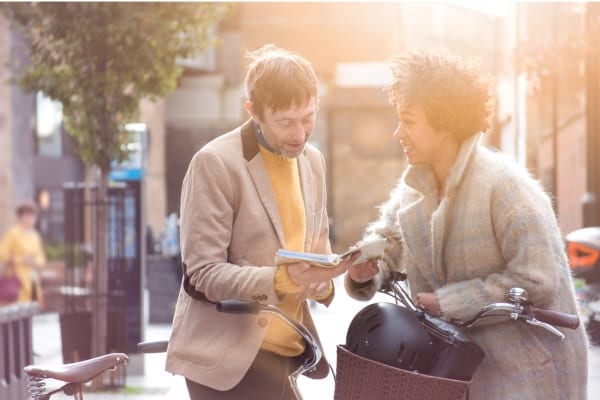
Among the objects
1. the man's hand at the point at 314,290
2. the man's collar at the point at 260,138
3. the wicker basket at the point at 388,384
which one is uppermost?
the man's collar at the point at 260,138

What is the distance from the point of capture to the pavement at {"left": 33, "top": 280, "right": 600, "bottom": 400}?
3531 millimetres

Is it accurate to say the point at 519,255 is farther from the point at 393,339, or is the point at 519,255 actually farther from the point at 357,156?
the point at 357,156

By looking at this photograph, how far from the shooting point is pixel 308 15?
37125 mm

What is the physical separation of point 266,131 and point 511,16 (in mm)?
28147

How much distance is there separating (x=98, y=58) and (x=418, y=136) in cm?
713

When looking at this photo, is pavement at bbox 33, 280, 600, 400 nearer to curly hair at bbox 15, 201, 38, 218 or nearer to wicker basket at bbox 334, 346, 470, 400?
wicker basket at bbox 334, 346, 470, 400

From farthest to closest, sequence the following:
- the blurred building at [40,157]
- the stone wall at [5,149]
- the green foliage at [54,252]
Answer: the blurred building at [40,157] → the stone wall at [5,149] → the green foliage at [54,252]

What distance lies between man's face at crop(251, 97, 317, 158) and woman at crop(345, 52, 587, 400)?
0.83 ft

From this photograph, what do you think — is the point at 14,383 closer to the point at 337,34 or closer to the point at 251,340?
the point at 251,340

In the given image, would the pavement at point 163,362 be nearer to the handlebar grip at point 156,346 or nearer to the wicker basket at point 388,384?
the handlebar grip at point 156,346

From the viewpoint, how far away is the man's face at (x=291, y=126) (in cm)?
332

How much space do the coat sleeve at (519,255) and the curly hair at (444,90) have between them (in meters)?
0.23

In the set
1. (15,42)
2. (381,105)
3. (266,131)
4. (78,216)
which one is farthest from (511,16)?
(266,131)

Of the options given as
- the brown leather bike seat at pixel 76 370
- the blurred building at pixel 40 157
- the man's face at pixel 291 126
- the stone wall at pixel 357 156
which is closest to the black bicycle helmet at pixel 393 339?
the man's face at pixel 291 126
